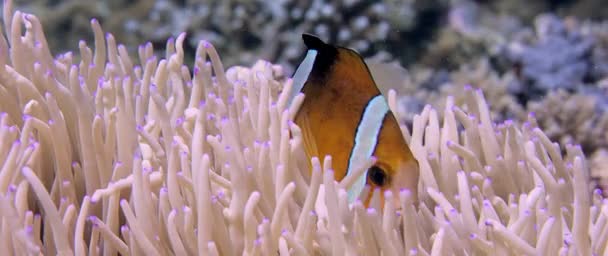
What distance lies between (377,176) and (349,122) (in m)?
0.17

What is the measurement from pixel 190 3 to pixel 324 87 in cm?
382

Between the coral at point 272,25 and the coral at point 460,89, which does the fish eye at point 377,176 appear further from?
the coral at point 272,25

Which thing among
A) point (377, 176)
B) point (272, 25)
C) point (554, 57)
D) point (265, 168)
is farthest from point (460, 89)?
point (265, 168)

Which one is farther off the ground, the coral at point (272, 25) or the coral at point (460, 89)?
the coral at point (272, 25)

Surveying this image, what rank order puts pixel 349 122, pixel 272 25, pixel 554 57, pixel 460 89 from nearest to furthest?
pixel 349 122 → pixel 460 89 → pixel 554 57 → pixel 272 25

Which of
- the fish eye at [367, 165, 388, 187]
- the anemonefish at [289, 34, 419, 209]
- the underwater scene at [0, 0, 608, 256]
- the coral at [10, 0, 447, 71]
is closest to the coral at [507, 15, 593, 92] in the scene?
the coral at [10, 0, 447, 71]

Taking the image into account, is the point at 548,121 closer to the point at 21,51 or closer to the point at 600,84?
the point at 600,84

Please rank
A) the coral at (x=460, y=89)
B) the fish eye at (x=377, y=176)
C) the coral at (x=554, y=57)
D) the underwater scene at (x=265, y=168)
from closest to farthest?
the underwater scene at (x=265, y=168)
the fish eye at (x=377, y=176)
the coral at (x=460, y=89)
the coral at (x=554, y=57)

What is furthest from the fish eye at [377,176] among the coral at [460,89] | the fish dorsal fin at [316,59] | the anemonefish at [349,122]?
the coral at [460,89]

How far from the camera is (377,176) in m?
1.39

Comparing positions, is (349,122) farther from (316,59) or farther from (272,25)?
(272,25)

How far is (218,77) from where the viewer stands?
67.5 inches

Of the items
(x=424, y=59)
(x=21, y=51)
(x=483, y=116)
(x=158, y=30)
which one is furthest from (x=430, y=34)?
(x=21, y=51)

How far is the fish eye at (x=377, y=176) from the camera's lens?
138cm
